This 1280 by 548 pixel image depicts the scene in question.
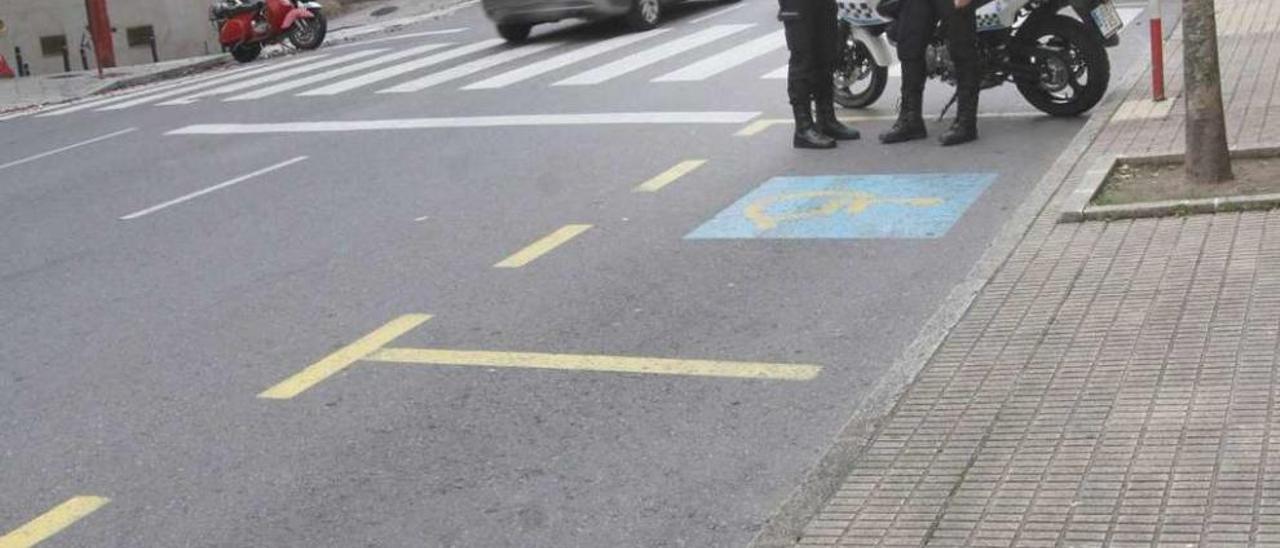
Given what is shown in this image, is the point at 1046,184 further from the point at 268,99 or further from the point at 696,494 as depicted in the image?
the point at 268,99

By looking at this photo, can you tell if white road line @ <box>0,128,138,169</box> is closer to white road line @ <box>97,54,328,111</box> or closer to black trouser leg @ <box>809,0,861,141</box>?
white road line @ <box>97,54,328,111</box>

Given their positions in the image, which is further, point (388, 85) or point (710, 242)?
point (388, 85)

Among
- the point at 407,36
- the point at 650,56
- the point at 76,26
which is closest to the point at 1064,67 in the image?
the point at 650,56

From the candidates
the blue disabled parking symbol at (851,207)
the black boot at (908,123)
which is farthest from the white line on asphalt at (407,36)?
the blue disabled parking symbol at (851,207)

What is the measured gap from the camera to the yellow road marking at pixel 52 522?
5.46m

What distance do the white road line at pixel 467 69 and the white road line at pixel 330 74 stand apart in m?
1.73

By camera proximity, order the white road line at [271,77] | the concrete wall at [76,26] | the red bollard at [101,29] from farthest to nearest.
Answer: the concrete wall at [76,26]
the red bollard at [101,29]
the white road line at [271,77]

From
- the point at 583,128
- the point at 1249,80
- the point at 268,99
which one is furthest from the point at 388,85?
the point at 1249,80

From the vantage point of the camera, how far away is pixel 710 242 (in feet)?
29.2

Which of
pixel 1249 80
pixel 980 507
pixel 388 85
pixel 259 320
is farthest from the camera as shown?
pixel 388 85

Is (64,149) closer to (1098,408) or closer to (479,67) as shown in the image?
(479,67)

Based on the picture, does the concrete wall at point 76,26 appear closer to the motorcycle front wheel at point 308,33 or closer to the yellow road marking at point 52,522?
Result: the motorcycle front wheel at point 308,33

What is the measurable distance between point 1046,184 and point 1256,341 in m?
3.20

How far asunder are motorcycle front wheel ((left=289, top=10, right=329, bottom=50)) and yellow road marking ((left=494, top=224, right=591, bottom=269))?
16380 mm
